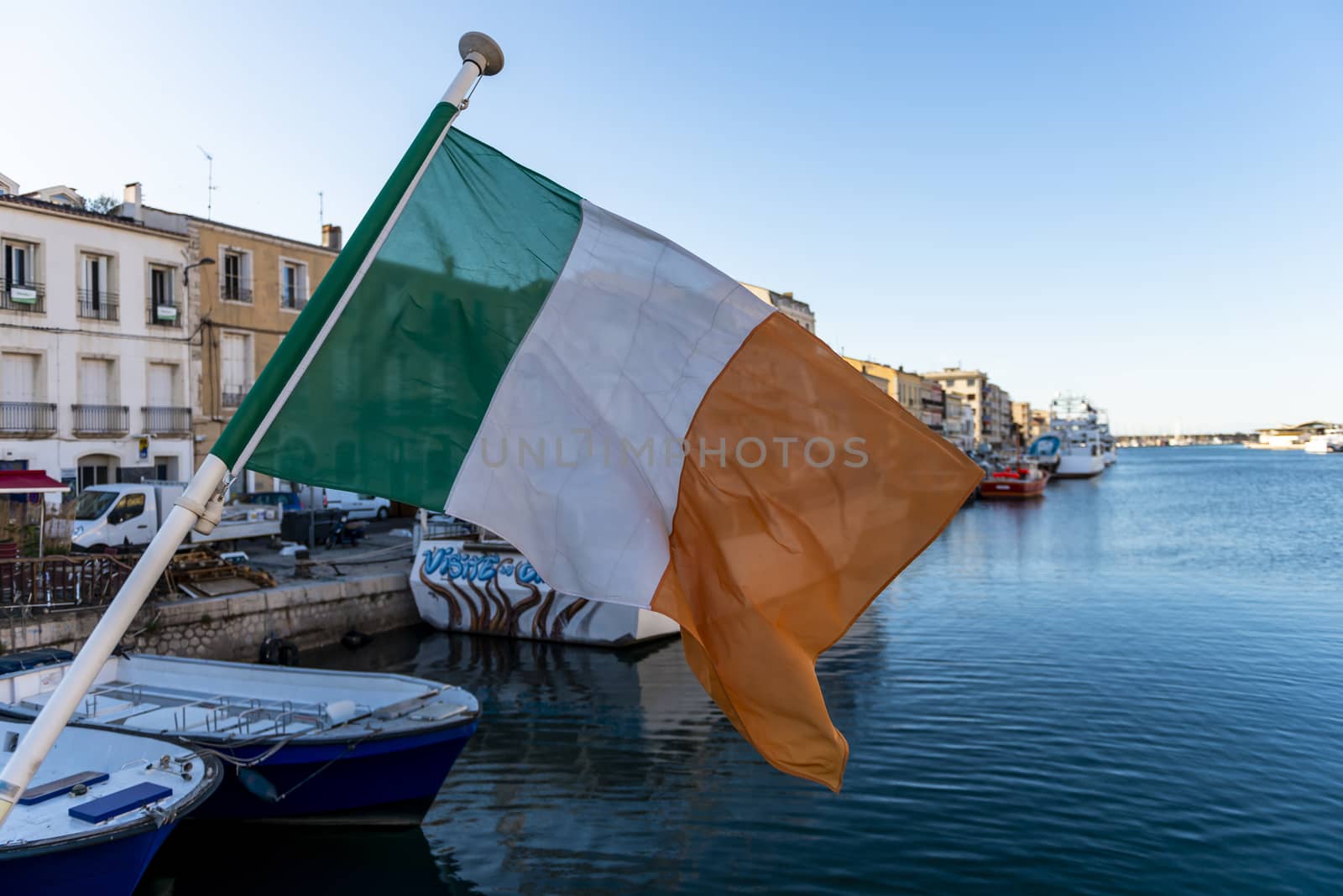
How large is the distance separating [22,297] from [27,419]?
139 inches

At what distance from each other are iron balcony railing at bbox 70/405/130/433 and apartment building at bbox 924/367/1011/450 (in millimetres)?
126461

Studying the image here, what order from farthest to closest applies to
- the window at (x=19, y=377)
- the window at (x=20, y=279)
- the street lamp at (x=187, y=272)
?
the street lamp at (x=187, y=272)
the window at (x=19, y=377)
the window at (x=20, y=279)

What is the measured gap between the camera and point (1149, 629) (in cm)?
2088

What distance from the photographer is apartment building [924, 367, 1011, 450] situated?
15162 centimetres

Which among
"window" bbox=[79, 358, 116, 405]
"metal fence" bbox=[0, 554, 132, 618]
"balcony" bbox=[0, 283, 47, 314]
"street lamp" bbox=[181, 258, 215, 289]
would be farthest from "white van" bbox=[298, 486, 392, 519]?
"metal fence" bbox=[0, 554, 132, 618]

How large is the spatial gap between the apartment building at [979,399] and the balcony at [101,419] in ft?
415

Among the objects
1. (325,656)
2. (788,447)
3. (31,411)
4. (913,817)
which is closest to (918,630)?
(913,817)

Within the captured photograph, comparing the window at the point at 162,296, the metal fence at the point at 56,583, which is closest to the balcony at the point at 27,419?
the window at the point at 162,296

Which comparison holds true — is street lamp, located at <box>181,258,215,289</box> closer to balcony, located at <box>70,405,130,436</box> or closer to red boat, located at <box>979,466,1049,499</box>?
balcony, located at <box>70,405,130,436</box>

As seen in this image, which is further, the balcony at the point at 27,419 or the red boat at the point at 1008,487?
the red boat at the point at 1008,487

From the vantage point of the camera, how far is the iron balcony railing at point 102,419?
92.1ft

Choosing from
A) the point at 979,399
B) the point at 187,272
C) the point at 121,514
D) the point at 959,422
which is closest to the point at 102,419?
the point at 187,272

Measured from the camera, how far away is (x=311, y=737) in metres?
10.2

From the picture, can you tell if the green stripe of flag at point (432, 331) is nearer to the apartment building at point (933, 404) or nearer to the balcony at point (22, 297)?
the balcony at point (22, 297)
